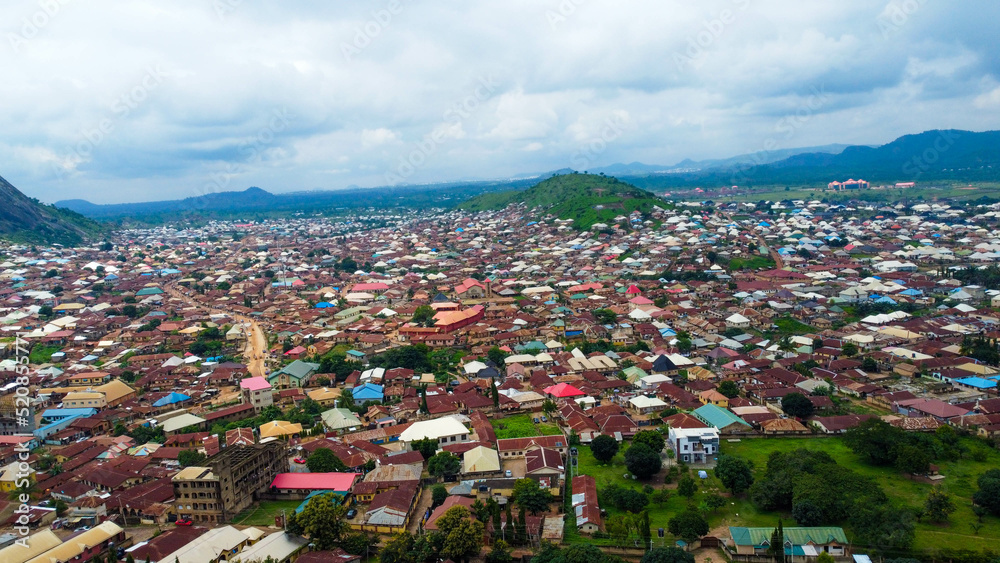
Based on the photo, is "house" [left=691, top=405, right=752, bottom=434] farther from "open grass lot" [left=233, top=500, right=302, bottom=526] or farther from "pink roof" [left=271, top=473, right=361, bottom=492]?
"open grass lot" [left=233, top=500, right=302, bottom=526]

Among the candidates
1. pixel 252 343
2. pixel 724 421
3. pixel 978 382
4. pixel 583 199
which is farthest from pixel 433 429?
pixel 583 199

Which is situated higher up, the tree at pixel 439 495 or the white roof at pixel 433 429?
the white roof at pixel 433 429

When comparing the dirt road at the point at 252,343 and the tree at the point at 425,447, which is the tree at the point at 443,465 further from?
the dirt road at the point at 252,343

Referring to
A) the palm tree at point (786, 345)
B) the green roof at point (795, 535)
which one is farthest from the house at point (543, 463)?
the palm tree at point (786, 345)

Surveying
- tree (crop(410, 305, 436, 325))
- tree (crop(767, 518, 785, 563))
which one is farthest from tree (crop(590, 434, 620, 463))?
tree (crop(410, 305, 436, 325))

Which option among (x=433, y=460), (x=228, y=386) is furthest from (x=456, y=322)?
(x=433, y=460)

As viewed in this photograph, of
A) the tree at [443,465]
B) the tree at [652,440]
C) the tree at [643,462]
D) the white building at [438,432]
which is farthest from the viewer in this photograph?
the white building at [438,432]

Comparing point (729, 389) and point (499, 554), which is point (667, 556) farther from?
point (729, 389)
